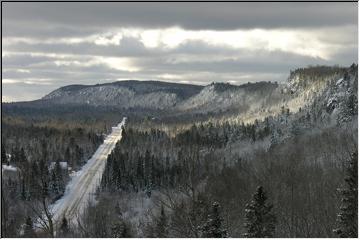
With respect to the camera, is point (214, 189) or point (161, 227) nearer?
point (161, 227)

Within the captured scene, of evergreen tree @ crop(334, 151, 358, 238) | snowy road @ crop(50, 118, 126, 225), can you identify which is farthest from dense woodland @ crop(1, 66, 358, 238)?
snowy road @ crop(50, 118, 126, 225)

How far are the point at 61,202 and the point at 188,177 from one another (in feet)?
417

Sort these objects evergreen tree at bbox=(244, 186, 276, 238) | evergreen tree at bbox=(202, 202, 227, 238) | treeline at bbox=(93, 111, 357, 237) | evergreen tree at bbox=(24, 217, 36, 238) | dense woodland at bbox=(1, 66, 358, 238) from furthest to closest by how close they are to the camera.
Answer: treeline at bbox=(93, 111, 357, 237) → evergreen tree at bbox=(244, 186, 276, 238) → evergreen tree at bbox=(24, 217, 36, 238) → evergreen tree at bbox=(202, 202, 227, 238) → dense woodland at bbox=(1, 66, 358, 238)

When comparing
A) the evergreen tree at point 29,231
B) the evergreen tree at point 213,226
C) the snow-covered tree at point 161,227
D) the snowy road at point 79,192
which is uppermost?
the evergreen tree at point 213,226

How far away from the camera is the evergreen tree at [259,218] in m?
38.5

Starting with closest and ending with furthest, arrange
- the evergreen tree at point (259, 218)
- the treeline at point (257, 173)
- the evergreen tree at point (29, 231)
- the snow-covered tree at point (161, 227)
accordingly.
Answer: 1. the snow-covered tree at point (161, 227)
2. the evergreen tree at point (29, 231)
3. the evergreen tree at point (259, 218)
4. the treeline at point (257, 173)

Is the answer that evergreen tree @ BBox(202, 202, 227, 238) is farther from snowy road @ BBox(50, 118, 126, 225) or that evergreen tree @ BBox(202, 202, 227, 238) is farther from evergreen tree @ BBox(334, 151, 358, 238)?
snowy road @ BBox(50, 118, 126, 225)

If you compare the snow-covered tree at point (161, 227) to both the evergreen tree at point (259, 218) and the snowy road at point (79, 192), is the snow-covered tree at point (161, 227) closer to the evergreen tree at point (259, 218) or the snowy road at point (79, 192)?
the evergreen tree at point (259, 218)

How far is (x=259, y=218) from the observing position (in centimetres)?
3900

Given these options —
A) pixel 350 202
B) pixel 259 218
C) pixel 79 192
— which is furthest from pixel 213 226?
pixel 79 192

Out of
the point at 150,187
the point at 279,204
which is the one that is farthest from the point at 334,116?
the point at 279,204

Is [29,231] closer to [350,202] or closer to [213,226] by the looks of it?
[213,226]

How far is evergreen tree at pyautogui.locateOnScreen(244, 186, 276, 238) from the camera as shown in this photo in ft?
126

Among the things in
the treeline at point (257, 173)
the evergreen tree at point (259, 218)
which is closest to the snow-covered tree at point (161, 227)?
the evergreen tree at point (259, 218)
